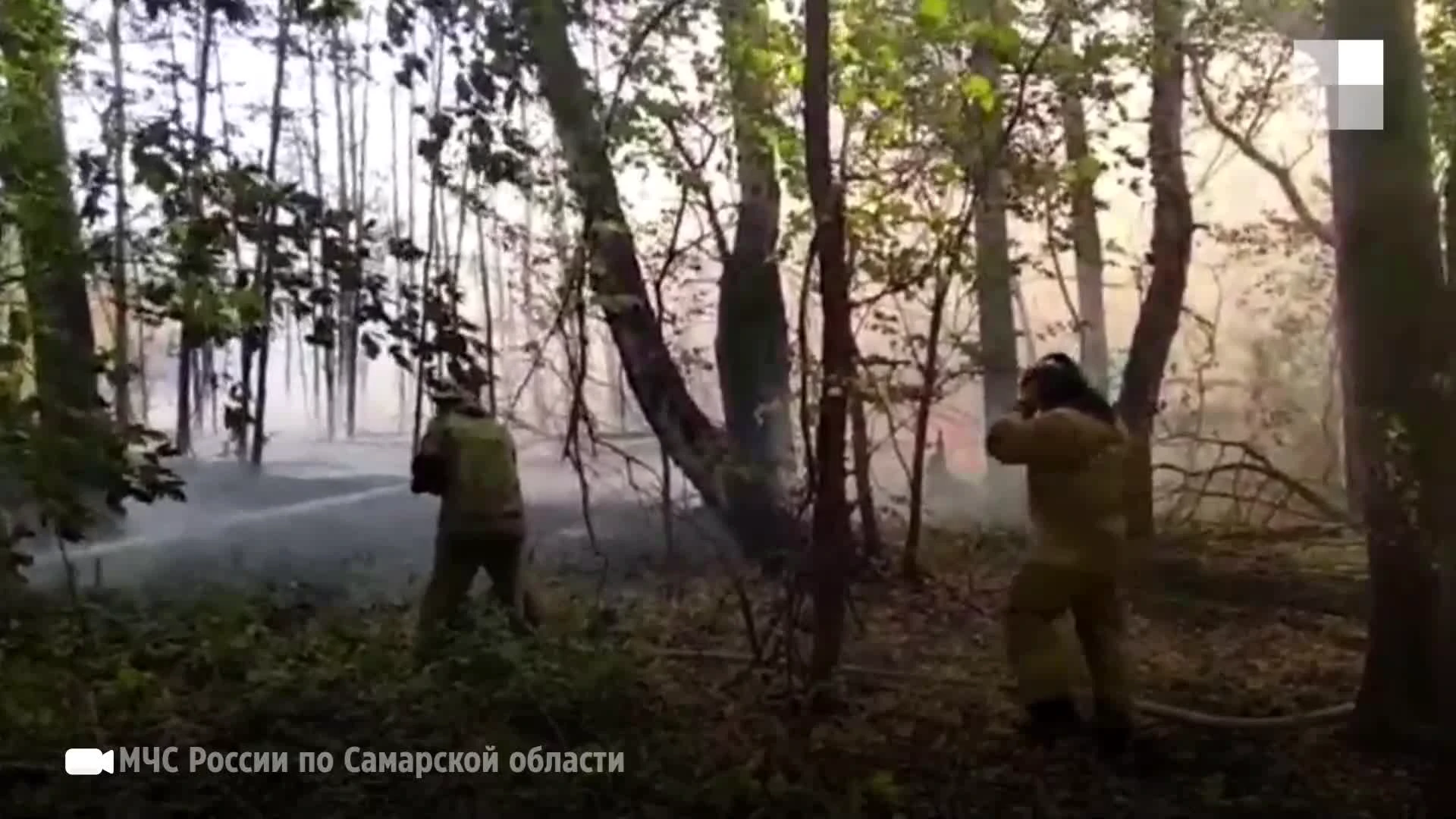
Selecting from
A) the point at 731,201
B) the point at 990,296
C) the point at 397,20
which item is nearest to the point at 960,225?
the point at 990,296

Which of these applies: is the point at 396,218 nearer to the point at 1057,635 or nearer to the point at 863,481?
the point at 863,481

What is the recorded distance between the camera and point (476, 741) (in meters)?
3.18

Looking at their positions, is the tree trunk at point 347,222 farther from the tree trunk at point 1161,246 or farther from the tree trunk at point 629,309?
the tree trunk at point 1161,246

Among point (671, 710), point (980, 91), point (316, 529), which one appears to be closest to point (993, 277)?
point (980, 91)

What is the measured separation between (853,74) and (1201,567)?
69.7 inches

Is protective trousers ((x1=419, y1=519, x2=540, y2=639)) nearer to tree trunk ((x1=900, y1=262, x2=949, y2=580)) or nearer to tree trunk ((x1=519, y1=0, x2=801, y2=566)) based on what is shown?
tree trunk ((x1=519, y1=0, x2=801, y2=566))

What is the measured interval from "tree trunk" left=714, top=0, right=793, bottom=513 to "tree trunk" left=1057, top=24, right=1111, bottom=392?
0.93m

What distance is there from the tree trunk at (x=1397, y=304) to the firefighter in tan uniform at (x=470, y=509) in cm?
203

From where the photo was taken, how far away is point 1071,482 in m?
3.39

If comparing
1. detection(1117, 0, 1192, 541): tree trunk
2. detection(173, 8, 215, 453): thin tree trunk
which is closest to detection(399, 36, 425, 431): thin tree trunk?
detection(173, 8, 215, 453): thin tree trunk

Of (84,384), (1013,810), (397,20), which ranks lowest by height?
(1013,810)

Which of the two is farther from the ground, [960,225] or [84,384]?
[960,225]

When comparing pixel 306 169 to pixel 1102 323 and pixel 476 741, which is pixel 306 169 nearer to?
pixel 476 741

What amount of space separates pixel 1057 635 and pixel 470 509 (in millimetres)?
1502
